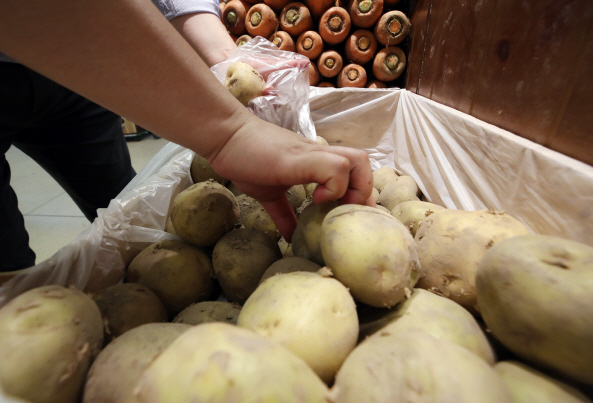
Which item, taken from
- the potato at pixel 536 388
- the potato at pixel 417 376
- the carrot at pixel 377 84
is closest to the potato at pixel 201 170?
the potato at pixel 417 376

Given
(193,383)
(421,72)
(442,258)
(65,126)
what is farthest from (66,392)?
(421,72)

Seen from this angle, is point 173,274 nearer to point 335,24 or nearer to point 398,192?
point 398,192

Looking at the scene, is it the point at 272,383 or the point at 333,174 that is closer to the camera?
the point at 272,383

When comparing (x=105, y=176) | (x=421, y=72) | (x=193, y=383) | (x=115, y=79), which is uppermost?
(x=421, y=72)

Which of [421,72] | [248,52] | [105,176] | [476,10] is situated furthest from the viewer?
[421,72]

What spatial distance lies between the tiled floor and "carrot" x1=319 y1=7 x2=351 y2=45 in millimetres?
2704

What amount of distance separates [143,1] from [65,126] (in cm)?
106

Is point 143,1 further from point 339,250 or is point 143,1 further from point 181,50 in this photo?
point 339,250

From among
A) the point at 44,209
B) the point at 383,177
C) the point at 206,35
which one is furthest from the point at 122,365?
the point at 44,209

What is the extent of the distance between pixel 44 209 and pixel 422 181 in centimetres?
352

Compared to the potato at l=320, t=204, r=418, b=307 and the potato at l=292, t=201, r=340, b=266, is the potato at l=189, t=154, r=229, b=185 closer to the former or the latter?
the potato at l=292, t=201, r=340, b=266

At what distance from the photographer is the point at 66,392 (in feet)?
1.87

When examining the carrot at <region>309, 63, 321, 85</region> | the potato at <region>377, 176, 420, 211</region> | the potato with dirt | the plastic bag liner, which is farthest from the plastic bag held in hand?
the carrot at <region>309, 63, 321, 85</region>

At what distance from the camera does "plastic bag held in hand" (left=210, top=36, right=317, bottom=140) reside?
1607mm
